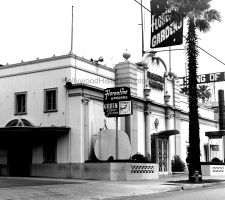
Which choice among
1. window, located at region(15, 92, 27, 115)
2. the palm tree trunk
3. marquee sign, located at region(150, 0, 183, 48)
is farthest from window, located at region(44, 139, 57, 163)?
marquee sign, located at region(150, 0, 183, 48)

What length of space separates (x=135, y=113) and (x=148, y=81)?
3533mm

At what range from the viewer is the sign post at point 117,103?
26.5 metres

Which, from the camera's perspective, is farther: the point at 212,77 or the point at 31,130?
the point at 212,77

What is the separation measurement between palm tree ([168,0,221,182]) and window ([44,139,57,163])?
8775mm

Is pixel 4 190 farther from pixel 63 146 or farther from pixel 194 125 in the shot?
pixel 194 125

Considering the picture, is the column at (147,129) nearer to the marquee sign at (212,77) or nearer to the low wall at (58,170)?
the low wall at (58,170)

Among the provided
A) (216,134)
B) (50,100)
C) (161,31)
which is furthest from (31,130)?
(216,134)

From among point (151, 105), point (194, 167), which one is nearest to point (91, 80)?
point (151, 105)

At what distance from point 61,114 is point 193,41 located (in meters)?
9.46

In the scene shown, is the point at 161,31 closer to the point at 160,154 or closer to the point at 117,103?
the point at 160,154

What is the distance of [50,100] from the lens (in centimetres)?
2891

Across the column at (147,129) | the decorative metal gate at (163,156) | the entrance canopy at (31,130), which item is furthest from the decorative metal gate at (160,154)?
the entrance canopy at (31,130)

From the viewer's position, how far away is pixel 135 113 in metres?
32.3

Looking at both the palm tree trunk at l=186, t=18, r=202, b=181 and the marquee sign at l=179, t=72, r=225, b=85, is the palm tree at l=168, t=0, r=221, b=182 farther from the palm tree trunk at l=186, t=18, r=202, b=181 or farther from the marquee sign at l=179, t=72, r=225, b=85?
the marquee sign at l=179, t=72, r=225, b=85
